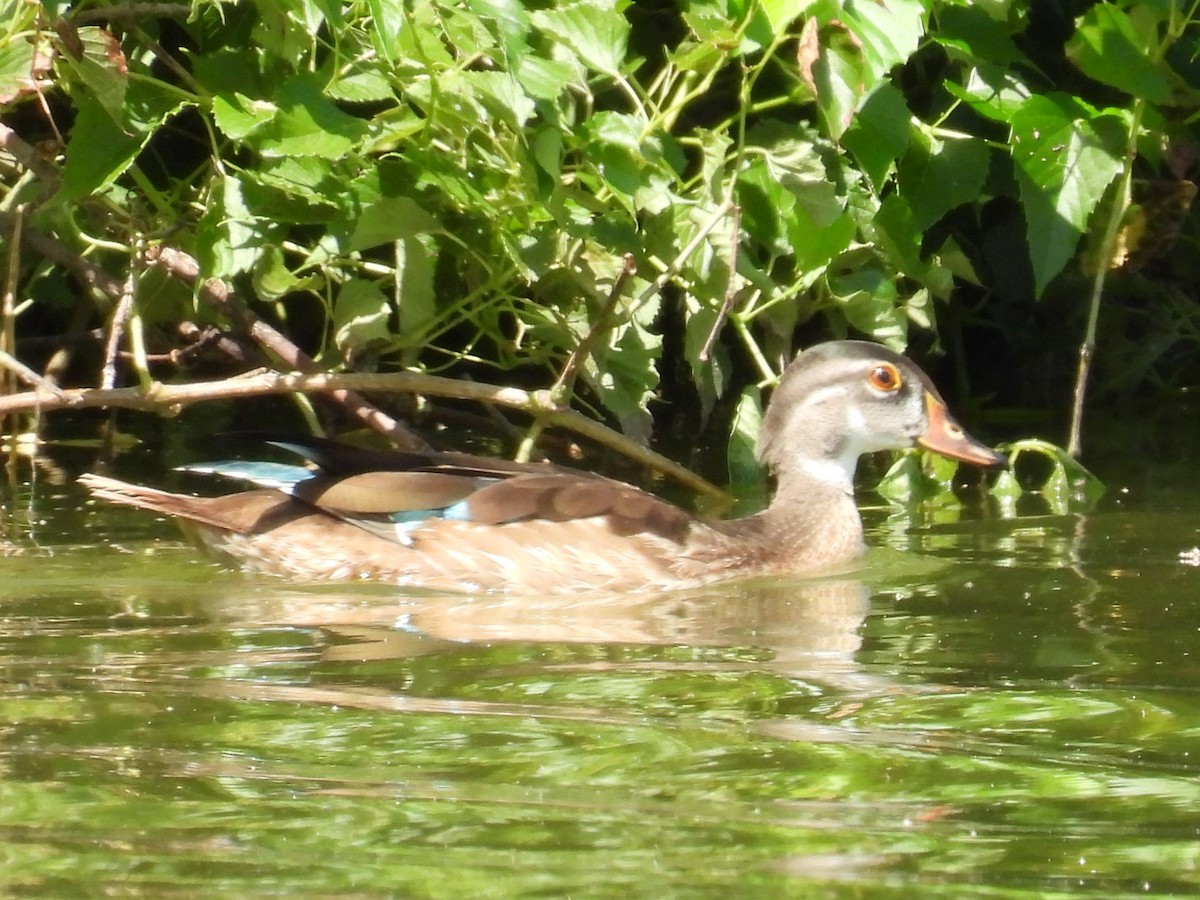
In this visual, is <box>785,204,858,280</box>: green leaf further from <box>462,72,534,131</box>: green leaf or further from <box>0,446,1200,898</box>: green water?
<box>462,72,534,131</box>: green leaf

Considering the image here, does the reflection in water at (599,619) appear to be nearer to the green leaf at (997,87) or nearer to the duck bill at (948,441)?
the duck bill at (948,441)

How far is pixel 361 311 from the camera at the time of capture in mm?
6438

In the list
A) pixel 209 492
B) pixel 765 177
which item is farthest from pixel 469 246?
pixel 209 492

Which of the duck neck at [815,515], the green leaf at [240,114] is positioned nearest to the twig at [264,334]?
the green leaf at [240,114]

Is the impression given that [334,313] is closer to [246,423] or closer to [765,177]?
[765,177]

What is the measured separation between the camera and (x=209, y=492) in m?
7.82

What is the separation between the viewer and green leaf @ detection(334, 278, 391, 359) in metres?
6.42

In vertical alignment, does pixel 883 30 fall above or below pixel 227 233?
above

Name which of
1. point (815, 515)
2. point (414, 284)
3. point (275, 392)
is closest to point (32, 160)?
point (275, 392)

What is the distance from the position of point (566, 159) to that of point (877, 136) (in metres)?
1.07

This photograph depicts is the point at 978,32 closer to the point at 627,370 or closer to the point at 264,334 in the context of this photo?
the point at 627,370

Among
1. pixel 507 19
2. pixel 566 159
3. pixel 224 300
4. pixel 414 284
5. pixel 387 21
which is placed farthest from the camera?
pixel 224 300

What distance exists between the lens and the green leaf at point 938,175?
22.2 ft

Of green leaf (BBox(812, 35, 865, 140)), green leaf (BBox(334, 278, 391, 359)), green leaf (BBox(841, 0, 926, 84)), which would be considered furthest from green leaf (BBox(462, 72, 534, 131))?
green leaf (BBox(334, 278, 391, 359))
